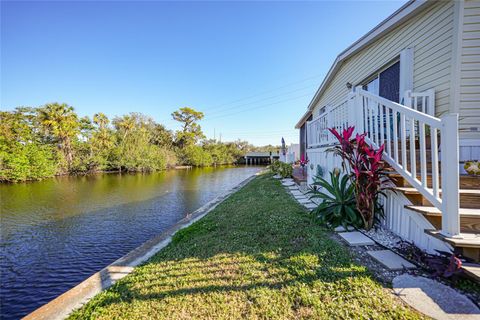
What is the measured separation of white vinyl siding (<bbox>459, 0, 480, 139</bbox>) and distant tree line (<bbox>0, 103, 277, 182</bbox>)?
24879 millimetres

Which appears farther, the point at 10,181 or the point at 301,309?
the point at 10,181

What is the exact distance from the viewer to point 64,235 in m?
6.28

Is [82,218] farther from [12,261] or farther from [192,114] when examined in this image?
[192,114]

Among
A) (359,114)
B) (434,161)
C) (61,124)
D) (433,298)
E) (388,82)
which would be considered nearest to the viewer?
(433,298)

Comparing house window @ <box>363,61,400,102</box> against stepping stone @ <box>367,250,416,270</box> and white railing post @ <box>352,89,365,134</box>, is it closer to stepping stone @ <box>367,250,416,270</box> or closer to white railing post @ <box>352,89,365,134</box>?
white railing post @ <box>352,89,365,134</box>

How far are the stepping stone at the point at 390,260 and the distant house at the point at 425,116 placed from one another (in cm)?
34

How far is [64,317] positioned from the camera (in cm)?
189

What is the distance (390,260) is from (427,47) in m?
3.94

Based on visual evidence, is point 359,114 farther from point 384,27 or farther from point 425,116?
point 384,27

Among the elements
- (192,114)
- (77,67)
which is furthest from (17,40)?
(192,114)

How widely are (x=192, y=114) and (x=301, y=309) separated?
45.4m

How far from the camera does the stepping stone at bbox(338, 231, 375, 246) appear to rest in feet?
8.46

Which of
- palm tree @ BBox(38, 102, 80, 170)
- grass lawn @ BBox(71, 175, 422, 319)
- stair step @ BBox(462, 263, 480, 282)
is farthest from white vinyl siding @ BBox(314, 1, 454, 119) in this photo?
palm tree @ BBox(38, 102, 80, 170)

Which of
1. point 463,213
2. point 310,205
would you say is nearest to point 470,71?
point 463,213
